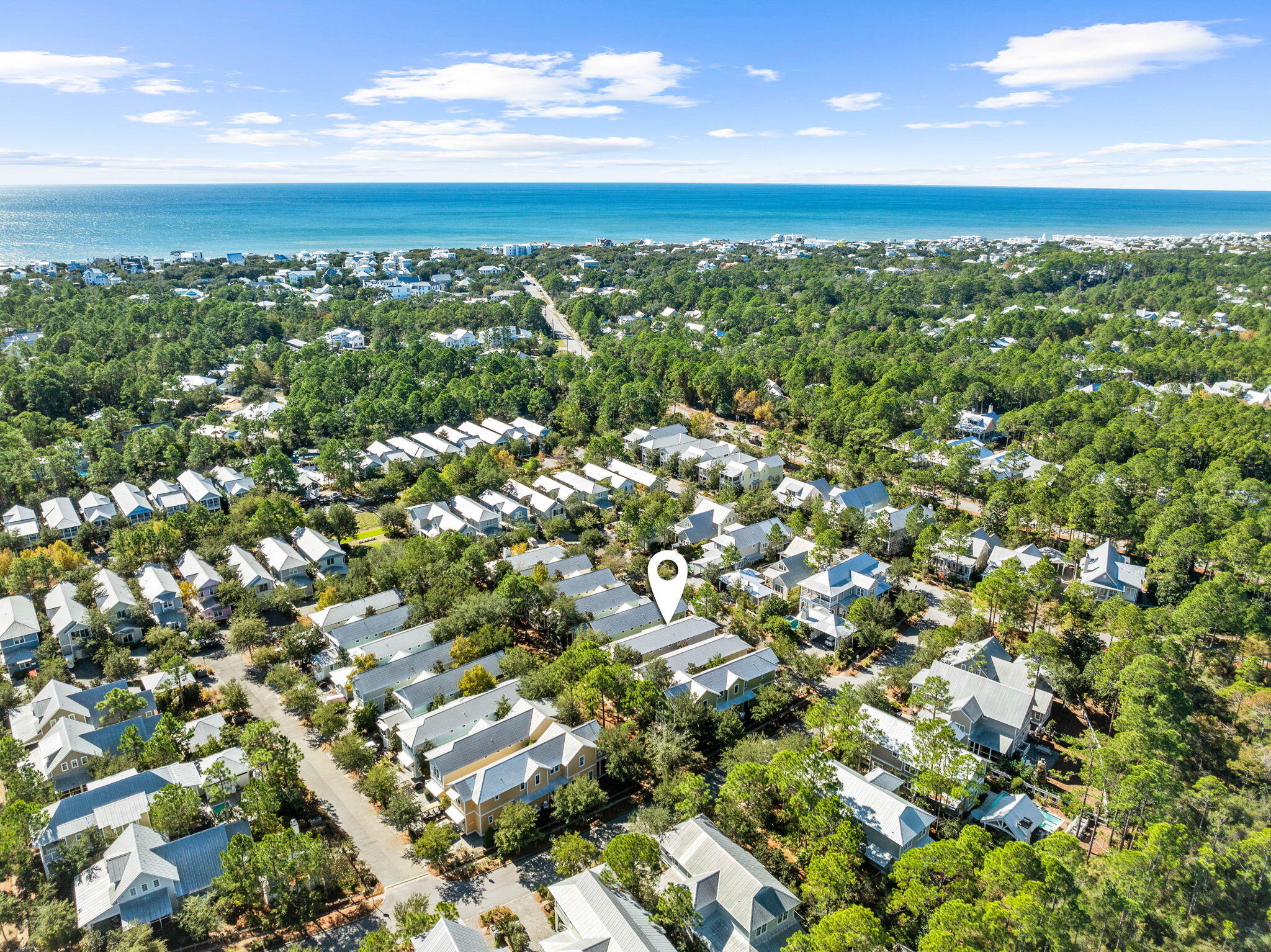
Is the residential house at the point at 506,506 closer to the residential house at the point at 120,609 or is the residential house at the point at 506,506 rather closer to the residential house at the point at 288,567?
the residential house at the point at 288,567

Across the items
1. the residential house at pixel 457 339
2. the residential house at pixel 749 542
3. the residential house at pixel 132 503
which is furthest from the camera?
the residential house at pixel 457 339

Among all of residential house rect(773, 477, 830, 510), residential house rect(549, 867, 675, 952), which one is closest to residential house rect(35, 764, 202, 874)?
residential house rect(549, 867, 675, 952)

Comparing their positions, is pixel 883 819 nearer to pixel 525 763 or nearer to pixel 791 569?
pixel 525 763

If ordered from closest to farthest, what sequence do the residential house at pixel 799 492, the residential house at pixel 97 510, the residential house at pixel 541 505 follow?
the residential house at pixel 97 510 < the residential house at pixel 541 505 < the residential house at pixel 799 492

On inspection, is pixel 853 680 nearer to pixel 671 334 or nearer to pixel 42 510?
pixel 42 510

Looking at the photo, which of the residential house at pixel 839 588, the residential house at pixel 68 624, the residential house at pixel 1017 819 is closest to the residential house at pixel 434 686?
the residential house at pixel 68 624
